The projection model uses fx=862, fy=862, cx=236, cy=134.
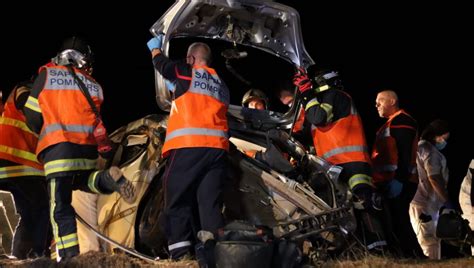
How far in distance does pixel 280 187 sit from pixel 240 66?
1.84 meters

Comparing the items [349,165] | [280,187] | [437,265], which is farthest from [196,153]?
[437,265]

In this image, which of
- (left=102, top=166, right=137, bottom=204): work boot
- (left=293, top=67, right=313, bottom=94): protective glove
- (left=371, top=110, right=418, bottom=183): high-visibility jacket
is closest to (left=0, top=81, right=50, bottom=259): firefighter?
(left=102, top=166, right=137, bottom=204): work boot

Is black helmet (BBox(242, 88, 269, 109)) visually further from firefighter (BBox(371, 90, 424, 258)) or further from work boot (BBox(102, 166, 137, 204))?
work boot (BBox(102, 166, 137, 204))

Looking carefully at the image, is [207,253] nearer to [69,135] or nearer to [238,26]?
[69,135]

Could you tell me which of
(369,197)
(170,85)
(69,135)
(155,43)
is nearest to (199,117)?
(170,85)

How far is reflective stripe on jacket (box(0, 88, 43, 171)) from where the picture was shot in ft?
25.4

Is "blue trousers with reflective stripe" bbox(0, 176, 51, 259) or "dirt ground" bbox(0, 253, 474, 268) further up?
"dirt ground" bbox(0, 253, 474, 268)

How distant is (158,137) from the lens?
740 cm

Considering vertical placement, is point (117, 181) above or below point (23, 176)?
above

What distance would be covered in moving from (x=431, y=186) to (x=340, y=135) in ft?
7.13

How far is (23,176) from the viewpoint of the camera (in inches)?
305

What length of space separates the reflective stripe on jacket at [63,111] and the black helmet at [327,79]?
218cm

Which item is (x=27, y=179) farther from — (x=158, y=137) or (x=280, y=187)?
(x=280, y=187)

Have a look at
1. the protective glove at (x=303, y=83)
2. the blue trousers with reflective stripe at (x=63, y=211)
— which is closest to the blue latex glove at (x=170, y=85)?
the blue trousers with reflective stripe at (x=63, y=211)
